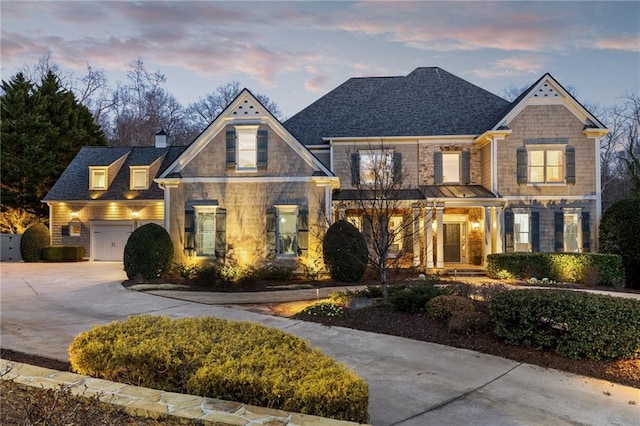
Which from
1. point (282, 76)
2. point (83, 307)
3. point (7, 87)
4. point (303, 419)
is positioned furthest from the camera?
point (7, 87)

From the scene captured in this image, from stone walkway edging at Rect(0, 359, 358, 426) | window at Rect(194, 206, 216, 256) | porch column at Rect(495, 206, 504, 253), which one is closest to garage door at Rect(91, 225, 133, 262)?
window at Rect(194, 206, 216, 256)

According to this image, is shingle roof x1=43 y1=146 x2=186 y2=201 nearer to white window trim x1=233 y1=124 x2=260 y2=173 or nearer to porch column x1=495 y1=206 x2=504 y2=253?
white window trim x1=233 y1=124 x2=260 y2=173

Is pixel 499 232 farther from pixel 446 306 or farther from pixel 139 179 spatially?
pixel 139 179

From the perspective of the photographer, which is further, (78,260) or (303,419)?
(78,260)

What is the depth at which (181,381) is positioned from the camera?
4.41m

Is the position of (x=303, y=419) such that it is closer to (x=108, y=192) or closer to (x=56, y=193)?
(x=108, y=192)

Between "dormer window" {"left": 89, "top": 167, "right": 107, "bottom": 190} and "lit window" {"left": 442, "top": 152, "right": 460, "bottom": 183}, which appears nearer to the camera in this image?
"lit window" {"left": 442, "top": 152, "right": 460, "bottom": 183}

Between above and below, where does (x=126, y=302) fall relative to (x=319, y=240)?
below

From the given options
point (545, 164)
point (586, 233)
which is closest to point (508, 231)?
point (586, 233)

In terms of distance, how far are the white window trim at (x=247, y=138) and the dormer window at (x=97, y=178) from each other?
12036mm

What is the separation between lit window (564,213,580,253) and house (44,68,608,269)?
0.05 meters

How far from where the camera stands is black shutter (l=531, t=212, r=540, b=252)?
58.9ft

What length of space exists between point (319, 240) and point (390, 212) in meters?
5.54

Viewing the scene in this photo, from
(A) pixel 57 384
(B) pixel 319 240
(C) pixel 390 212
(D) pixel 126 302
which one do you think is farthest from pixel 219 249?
(A) pixel 57 384
